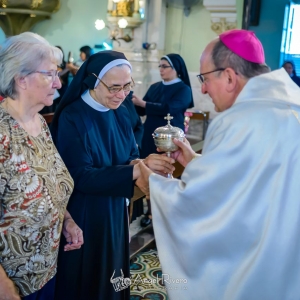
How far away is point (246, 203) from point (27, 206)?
2.79 feet

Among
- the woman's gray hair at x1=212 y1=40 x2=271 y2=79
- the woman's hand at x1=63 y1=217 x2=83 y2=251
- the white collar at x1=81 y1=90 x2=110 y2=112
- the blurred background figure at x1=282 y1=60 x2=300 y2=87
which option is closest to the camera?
the woman's gray hair at x1=212 y1=40 x2=271 y2=79

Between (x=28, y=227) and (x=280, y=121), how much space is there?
1066 millimetres

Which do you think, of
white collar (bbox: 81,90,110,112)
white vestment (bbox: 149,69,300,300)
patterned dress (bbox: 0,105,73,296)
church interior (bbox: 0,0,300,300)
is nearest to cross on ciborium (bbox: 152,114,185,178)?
white collar (bbox: 81,90,110,112)

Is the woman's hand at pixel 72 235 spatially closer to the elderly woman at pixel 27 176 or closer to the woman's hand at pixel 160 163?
the elderly woman at pixel 27 176

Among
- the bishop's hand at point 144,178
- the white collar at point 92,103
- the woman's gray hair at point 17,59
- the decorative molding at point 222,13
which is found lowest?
the bishop's hand at point 144,178

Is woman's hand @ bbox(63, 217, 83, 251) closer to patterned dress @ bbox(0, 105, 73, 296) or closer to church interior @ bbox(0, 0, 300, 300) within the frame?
patterned dress @ bbox(0, 105, 73, 296)

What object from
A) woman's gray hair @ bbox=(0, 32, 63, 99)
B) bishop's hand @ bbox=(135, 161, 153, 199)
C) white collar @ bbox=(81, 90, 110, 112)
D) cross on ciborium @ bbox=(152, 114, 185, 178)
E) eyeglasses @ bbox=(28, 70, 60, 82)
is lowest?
bishop's hand @ bbox=(135, 161, 153, 199)

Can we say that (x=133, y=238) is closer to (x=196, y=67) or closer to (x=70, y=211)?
(x=70, y=211)

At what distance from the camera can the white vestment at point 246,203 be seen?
1.53 m

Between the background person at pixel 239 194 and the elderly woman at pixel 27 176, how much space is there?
1.58ft

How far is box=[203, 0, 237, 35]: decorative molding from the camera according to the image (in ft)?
22.1

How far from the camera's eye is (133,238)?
4.25 m

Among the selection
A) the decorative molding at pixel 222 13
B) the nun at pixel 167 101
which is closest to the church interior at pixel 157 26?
the decorative molding at pixel 222 13

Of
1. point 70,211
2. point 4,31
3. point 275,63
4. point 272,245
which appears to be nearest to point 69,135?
point 70,211
